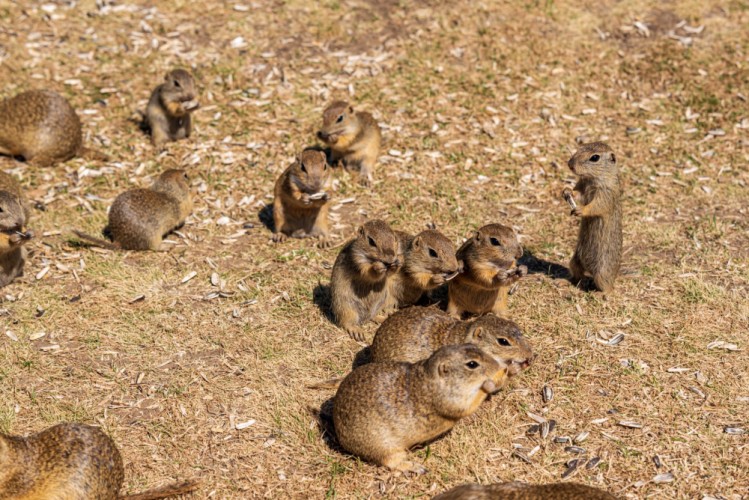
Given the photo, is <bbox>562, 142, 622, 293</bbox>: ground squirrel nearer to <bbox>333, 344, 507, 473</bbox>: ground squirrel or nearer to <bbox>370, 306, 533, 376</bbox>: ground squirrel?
<bbox>370, 306, 533, 376</bbox>: ground squirrel

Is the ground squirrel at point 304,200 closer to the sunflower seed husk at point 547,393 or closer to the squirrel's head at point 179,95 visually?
the squirrel's head at point 179,95

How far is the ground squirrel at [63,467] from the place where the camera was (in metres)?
4.75

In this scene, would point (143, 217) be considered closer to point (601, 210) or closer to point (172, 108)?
point (172, 108)

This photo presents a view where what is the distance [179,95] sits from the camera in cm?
943

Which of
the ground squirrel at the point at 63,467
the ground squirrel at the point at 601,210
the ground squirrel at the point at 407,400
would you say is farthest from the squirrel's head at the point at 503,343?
the ground squirrel at the point at 63,467

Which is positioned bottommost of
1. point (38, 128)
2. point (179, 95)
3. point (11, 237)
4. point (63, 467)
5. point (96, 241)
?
point (96, 241)

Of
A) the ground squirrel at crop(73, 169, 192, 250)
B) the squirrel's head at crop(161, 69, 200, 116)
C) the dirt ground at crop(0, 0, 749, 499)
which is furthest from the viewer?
the squirrel's head at crop(161, 69, 200, 116)

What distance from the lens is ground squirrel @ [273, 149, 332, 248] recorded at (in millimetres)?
7793

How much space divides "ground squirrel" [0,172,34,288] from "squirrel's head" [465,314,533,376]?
450cm

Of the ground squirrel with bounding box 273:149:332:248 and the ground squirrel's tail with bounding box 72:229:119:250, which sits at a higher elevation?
the ground squirrel with bounding box 273:149:332:248

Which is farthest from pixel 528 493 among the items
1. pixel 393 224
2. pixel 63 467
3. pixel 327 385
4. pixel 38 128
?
pixel 38 128

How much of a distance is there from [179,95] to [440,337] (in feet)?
17.8

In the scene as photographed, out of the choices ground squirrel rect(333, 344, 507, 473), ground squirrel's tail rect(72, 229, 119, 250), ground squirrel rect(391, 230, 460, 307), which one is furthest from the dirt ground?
ground squirrel rect(391, 230, 460, 307)

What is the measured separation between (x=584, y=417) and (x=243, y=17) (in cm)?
878
